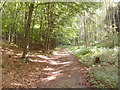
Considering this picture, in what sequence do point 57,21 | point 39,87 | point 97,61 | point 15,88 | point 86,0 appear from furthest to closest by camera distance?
1. point 57,21
2. point 97,61
3. point 86,0
4. point 39,87
5. point 15,88

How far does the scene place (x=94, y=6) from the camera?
295 inches

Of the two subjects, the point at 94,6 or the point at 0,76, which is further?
the point at 94,6

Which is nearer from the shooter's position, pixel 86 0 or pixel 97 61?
pixel 86 0

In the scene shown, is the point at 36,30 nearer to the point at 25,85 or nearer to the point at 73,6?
the point at 73,6

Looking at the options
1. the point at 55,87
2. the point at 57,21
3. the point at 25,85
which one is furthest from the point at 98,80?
the point at 57,21

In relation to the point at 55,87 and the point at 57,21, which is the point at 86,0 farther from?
the point at 57,21

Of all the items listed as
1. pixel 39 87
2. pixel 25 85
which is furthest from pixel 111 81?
pixel 25 85

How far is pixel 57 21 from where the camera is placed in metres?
15.1

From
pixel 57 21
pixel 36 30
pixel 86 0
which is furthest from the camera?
pixel 36 30

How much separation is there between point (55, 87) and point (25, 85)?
1.50m

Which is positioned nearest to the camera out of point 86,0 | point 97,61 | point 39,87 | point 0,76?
point 39,87

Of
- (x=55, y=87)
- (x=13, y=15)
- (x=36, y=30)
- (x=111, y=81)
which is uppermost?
(x=13, y=15)

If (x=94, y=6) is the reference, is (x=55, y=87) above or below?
below

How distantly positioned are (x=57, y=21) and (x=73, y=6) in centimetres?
744
